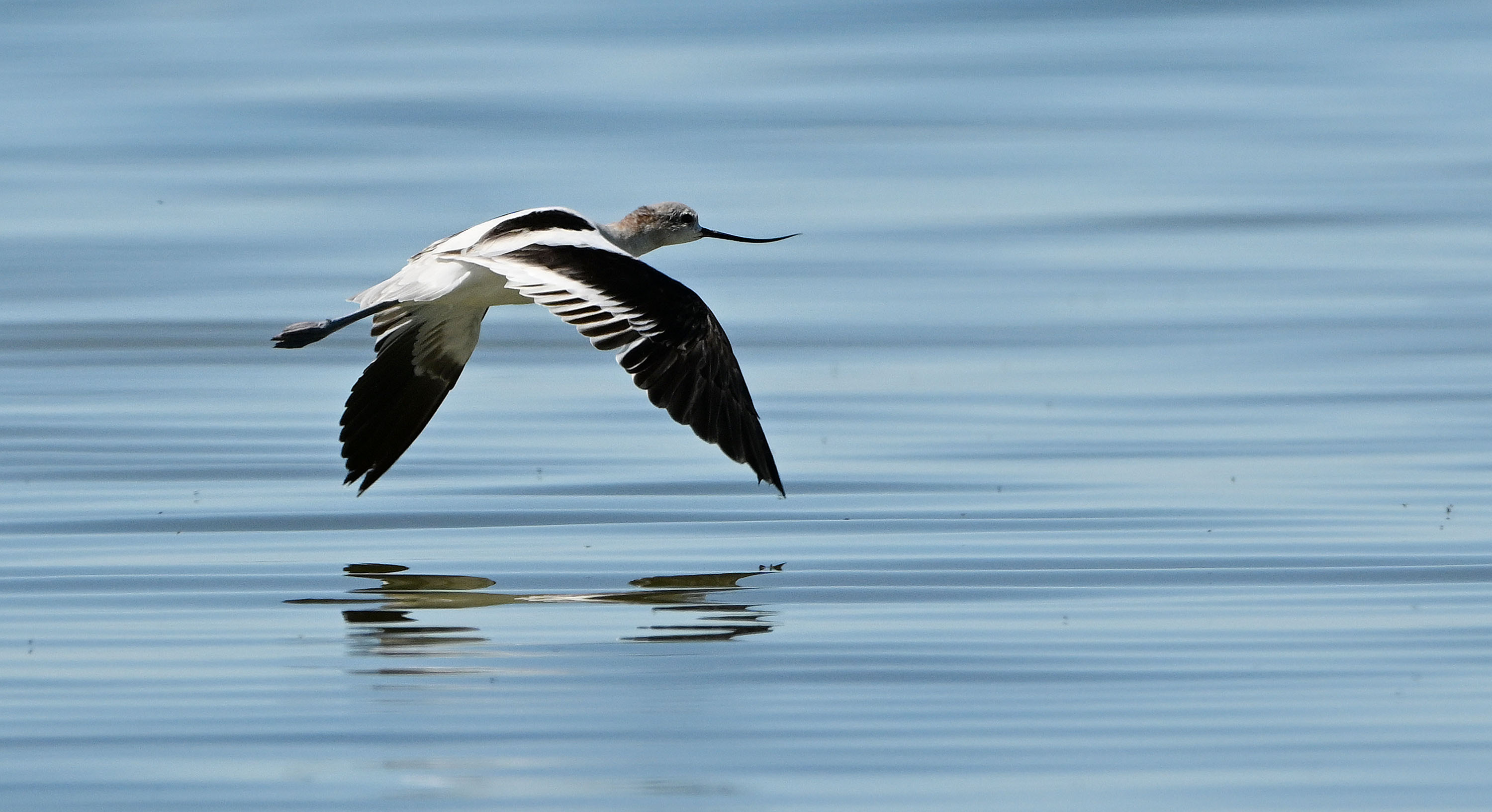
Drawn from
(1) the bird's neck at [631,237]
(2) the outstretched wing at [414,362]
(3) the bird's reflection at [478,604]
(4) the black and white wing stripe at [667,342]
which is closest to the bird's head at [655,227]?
(1) the bird's neck at [631,237]

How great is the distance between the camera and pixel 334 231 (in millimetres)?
13781

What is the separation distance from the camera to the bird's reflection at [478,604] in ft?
18.3

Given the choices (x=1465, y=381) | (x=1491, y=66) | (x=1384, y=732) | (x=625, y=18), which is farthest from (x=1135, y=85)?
(x=1384, y=732)

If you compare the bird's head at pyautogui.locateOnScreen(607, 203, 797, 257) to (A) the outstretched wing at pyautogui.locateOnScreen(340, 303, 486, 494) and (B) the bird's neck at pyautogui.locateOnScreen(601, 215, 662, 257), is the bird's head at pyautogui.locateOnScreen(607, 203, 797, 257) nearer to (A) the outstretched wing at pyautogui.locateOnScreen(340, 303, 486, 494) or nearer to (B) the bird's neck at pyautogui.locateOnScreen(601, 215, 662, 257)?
(B) the bird's neck at pyautogui.locateOnScreen(601, 215, 662, 257)

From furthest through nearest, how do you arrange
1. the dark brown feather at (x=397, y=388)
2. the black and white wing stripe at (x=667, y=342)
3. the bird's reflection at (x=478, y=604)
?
1. the dark brown feather at (x=397, y=388)
2. the black and white wing stripe at (x=667, y=342)
3. the bird's reflection at (x=478, y=604)

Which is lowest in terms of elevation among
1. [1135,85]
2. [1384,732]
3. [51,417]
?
[1384,732]

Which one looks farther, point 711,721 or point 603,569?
point 603,569

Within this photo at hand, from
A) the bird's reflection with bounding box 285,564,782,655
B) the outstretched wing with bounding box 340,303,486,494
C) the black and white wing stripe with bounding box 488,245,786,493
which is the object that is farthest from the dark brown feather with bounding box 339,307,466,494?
the bird's reflection with bounding box 285,564,782,655

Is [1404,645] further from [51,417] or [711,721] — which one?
[51,417]

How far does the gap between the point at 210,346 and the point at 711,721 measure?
672 centimetres

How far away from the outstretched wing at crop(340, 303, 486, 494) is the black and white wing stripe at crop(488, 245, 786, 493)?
3.33 feet

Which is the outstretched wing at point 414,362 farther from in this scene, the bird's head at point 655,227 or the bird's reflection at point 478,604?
the bird's reflection at point 478,604

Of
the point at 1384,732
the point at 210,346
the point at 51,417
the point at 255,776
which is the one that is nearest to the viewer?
the point at 255,776

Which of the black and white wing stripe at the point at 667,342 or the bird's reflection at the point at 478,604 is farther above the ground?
the black and white wing stripe at the point at 667,342
